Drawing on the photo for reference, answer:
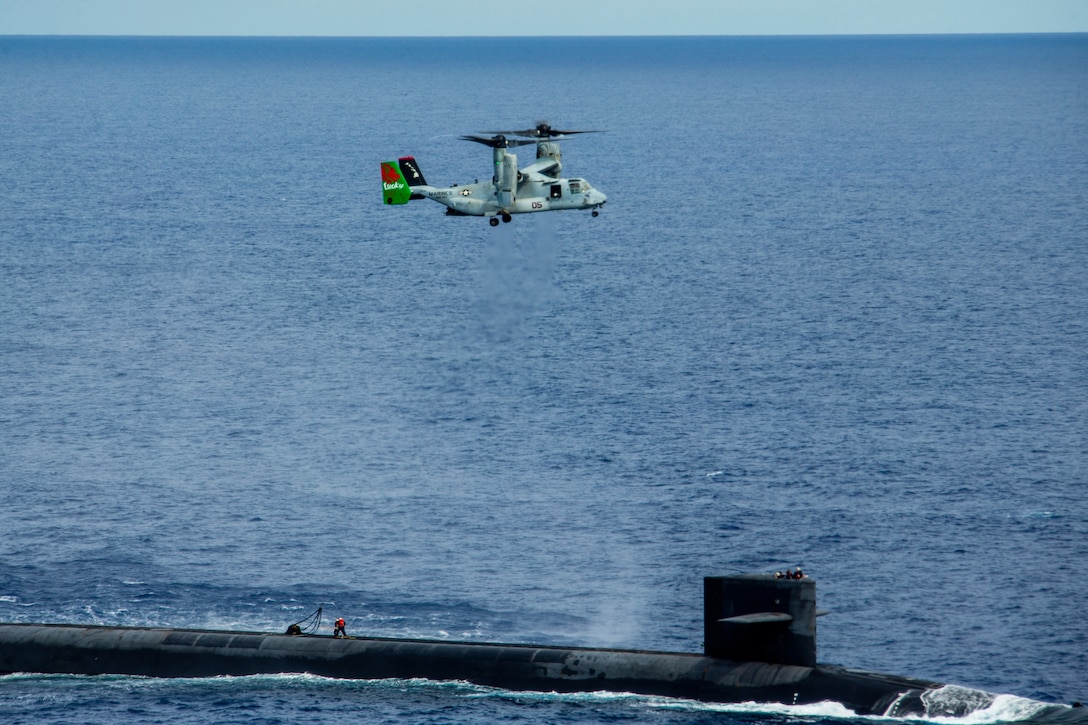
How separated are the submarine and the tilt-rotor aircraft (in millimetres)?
21713

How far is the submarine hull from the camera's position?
70938mm

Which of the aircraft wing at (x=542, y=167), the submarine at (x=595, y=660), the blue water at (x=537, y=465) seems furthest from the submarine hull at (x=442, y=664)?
the aircraft wing at (x=542, y=167)

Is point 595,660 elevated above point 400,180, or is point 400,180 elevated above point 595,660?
point 400,180

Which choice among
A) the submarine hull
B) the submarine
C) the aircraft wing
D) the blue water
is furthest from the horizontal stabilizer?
the aircraft wing

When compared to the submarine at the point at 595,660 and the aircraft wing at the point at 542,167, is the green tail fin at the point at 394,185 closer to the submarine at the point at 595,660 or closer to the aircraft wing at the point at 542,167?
the aircraft wing at the point at 542,167

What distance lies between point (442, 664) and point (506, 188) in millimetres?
24136

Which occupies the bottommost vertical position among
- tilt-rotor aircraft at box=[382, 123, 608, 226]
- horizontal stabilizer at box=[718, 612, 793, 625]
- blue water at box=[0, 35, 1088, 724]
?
blue water at box=[0, 35, 1088, 724]

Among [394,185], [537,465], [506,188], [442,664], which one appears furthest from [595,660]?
[537,465]

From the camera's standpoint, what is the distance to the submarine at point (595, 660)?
69.6 m

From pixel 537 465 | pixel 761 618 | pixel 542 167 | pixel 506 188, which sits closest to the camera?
pixel 761 618

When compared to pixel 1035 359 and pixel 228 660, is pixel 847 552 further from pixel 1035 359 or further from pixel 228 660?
pixel 1035 359

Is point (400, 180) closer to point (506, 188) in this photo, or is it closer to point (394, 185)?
point (394, 185)

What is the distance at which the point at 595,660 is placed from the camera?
76.1m

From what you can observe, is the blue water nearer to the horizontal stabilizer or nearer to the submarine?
the submarine
